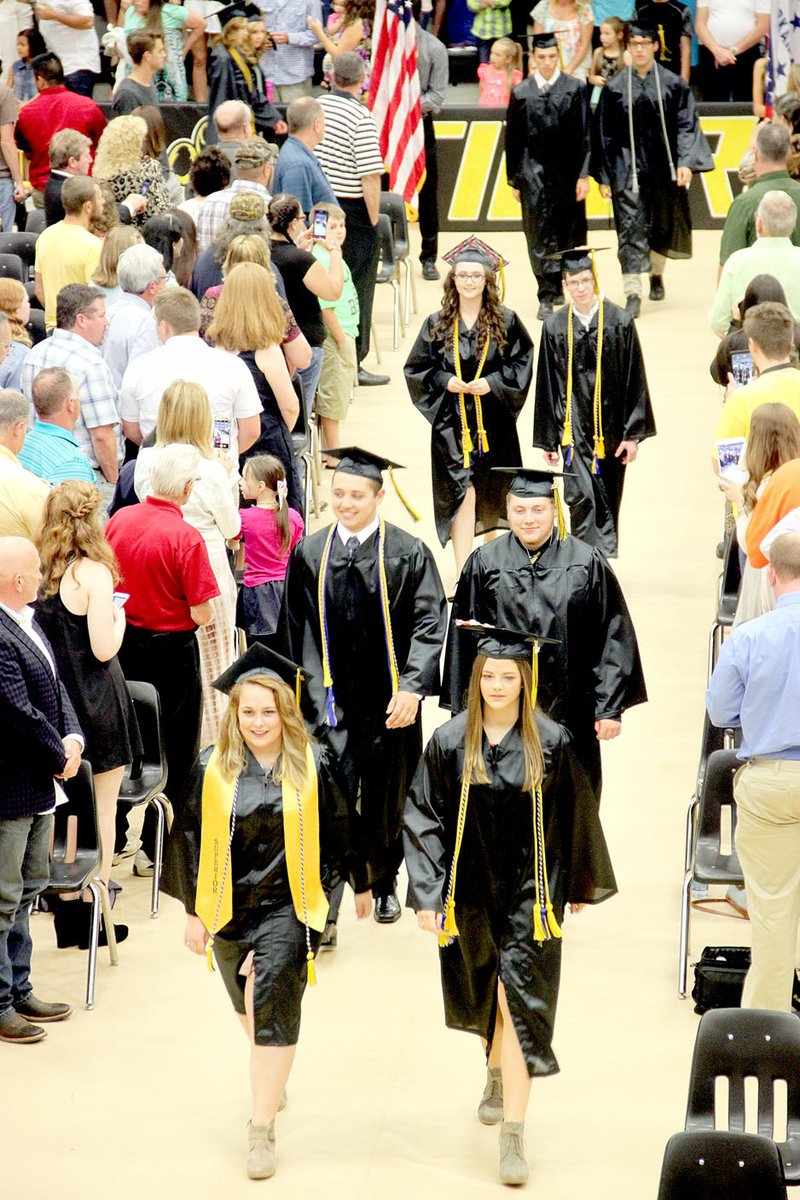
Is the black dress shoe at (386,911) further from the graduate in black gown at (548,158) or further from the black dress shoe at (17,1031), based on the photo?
the graduate in black gown at (548,158)

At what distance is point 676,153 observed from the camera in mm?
12938

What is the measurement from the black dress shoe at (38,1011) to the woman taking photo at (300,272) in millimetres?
4117

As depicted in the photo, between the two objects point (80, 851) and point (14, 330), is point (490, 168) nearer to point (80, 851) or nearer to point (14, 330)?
point (14, 330)

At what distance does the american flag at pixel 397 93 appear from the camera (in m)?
13.7

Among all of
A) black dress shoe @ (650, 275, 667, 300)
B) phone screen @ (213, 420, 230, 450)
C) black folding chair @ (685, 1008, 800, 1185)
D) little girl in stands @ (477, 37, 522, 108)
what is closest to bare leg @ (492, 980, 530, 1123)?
black folding chair @ (685, 1008, 800, 1185)

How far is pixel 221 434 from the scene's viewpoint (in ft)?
25.9

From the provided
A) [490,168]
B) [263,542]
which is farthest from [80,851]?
[490,168]

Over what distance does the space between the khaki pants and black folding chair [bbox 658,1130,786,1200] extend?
4.90 ft

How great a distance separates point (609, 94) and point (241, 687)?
8.62m

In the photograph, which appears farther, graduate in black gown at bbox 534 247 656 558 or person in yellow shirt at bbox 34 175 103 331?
person in yellow shirt at bbox 34 175 103 331

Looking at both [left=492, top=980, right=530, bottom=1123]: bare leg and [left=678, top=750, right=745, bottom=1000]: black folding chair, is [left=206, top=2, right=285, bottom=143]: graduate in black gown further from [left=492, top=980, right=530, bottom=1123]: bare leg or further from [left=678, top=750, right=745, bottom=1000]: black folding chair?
[left=492, top=980, right=530, bottom=1123]: bare leg

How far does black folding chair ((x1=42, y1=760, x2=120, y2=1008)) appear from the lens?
6.27m

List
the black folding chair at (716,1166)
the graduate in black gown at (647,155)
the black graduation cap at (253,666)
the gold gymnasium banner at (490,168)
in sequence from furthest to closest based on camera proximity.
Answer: the gold gymnasium banner at (490,168) < the graduate in black gown at (647,155) < the black graduation cap at (253,666) < the black folding chair at (716,1166)

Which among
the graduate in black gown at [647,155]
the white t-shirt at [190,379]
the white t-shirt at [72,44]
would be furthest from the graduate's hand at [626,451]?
the white t-shirt at [72,44]
